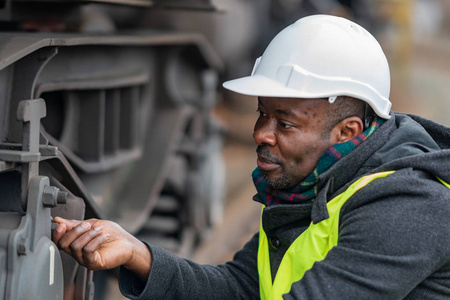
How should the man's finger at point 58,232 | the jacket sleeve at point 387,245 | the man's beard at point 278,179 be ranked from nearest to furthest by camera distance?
the jacket sleeve at point 387,245, the man's finger at point 58,232, the man's beard at point 278,179

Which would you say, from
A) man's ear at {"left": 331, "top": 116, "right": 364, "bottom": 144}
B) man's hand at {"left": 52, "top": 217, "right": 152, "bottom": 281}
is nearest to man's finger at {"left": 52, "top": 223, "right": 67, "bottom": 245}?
man's hand at {"left": 52, "top": 217, "right": 152, "bottom": 281}

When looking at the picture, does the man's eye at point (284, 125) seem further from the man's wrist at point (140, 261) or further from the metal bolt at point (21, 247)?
the metal bolt at point (21, 247)

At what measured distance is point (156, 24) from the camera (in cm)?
521

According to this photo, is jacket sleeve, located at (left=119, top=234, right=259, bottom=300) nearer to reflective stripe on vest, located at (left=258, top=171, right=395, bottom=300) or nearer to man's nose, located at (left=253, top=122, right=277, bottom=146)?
reflective stripe on vest, located at (left=258, top=171, right=395, bottom=300)

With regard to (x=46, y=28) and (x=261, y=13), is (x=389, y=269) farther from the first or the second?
(x=261, y=13)

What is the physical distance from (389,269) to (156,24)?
3.64 m

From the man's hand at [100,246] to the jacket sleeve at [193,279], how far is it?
0.05 metres

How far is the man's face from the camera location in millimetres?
2260

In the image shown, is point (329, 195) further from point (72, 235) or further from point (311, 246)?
point (72, 235)

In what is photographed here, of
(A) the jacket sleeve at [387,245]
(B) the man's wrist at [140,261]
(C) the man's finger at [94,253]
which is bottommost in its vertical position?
(B) the man's wrist at [140,261]

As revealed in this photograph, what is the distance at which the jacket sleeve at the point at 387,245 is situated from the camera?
6.36 feet

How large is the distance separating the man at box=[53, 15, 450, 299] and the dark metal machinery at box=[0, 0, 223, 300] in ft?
0.59

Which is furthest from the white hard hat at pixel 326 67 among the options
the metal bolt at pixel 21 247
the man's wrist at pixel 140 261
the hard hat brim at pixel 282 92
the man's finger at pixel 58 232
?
the metal bolt at pixel 21 247

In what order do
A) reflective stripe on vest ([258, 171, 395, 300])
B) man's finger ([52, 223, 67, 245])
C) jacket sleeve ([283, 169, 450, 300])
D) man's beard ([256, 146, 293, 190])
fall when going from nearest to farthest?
1. jacket sleeve ([283, 169, 450, 300])
2. reflective stripe on vest ([258, 171, 395, 300])
3. man's finger ([52, 223, 67, 245])
4. man's beard ([256, 146, 293, 190])
